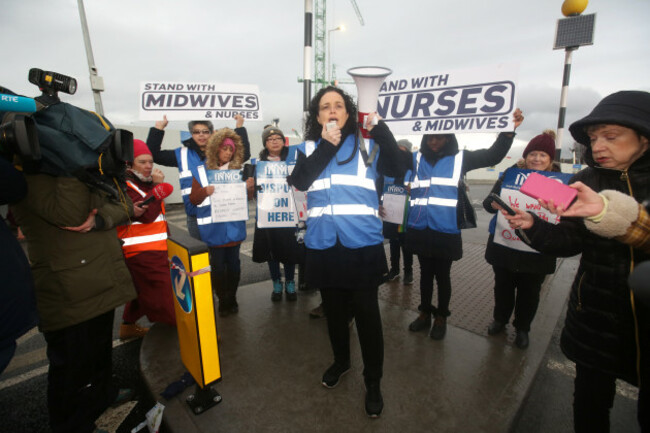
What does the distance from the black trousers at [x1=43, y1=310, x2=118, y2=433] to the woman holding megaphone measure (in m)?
1.40

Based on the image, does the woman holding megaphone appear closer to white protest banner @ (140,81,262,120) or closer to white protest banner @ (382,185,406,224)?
white protest banner @ (382,185,406,224)

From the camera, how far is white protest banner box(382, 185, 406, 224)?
14.0 ft

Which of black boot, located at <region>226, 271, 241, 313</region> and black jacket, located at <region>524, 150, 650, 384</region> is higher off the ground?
black jacket, located at <region>524, 150, 650, 384</region>

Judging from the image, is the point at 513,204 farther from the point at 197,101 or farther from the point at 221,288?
the point at 197,101

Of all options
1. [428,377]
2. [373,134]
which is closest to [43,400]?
[428,377]

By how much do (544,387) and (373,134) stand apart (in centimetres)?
255

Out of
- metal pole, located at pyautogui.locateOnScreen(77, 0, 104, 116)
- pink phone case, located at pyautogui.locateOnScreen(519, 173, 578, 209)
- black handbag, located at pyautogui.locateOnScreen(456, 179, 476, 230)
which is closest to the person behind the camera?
pink phone case, located at pyautogui.locateOnScreen(519, 173, 578, 209)

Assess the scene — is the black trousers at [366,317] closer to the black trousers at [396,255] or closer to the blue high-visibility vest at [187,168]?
the blue high-visibility vest at [187,168]

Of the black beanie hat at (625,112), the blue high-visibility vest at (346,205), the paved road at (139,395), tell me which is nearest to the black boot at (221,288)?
the paved road at (139,395)

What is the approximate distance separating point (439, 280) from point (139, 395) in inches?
111

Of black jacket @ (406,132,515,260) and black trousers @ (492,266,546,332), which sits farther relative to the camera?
black trousers @ (492,266,546,332)

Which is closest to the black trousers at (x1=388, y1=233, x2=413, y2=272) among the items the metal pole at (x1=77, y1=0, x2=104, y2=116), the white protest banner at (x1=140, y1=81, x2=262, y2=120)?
the white protest banner at (x1=140, y1=81, x2=262, y2=120)

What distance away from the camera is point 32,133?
137 cm

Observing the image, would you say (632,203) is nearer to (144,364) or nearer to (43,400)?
(144,364)
